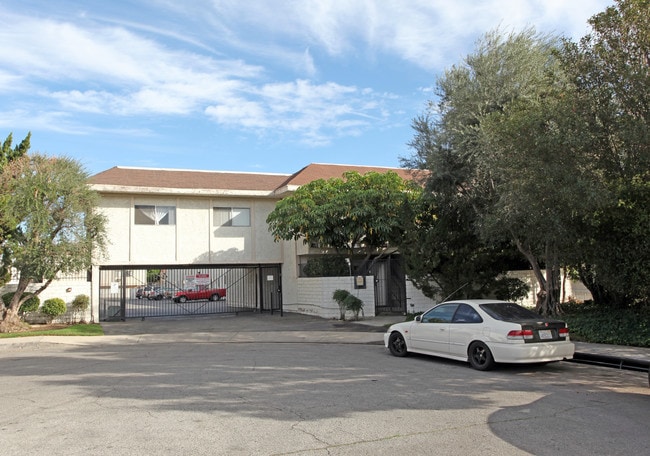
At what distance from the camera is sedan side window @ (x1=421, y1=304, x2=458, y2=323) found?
1124 centimetres

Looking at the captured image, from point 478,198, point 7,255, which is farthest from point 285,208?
point 7,255

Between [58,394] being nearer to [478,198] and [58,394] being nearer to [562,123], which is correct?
[562,123]

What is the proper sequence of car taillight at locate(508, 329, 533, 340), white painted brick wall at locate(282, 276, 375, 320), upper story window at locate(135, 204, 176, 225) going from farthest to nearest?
1. upper story window at locate(135, 204, 176, 225)
2. white painted brick wall at locate(282, 276, 375, 320)
3. car taillight at locate(508, 329, 533, 340)

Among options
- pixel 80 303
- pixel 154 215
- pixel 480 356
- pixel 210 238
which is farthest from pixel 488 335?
pixel 154 215

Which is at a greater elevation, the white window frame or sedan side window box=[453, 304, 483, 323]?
the white window frame

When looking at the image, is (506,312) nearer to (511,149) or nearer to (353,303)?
(511,149)

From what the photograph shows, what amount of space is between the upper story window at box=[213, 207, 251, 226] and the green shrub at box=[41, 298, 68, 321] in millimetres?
7990

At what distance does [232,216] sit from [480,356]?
18.9 meters

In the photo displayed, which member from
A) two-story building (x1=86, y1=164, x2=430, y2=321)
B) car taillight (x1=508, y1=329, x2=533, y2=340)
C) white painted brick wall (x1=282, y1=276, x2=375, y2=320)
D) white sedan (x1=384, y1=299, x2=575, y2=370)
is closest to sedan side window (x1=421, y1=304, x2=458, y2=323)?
white sedan (x1=384, y1=299, x2=575, y2=370)

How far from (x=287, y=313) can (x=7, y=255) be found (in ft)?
41.0

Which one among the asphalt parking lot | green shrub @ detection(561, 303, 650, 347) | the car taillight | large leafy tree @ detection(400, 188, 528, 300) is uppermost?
large leafy tree @ detection(400, 188, 528, 300)

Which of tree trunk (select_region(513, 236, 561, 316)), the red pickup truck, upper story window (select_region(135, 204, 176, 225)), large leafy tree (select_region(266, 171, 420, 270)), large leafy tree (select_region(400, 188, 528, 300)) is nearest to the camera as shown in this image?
tree trunk (select_region(513, 236, 561, 316))

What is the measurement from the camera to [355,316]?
2178 centimetres

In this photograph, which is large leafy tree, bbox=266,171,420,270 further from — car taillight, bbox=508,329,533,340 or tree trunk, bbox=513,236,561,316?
car taillight, bbox=508,329,533,340
